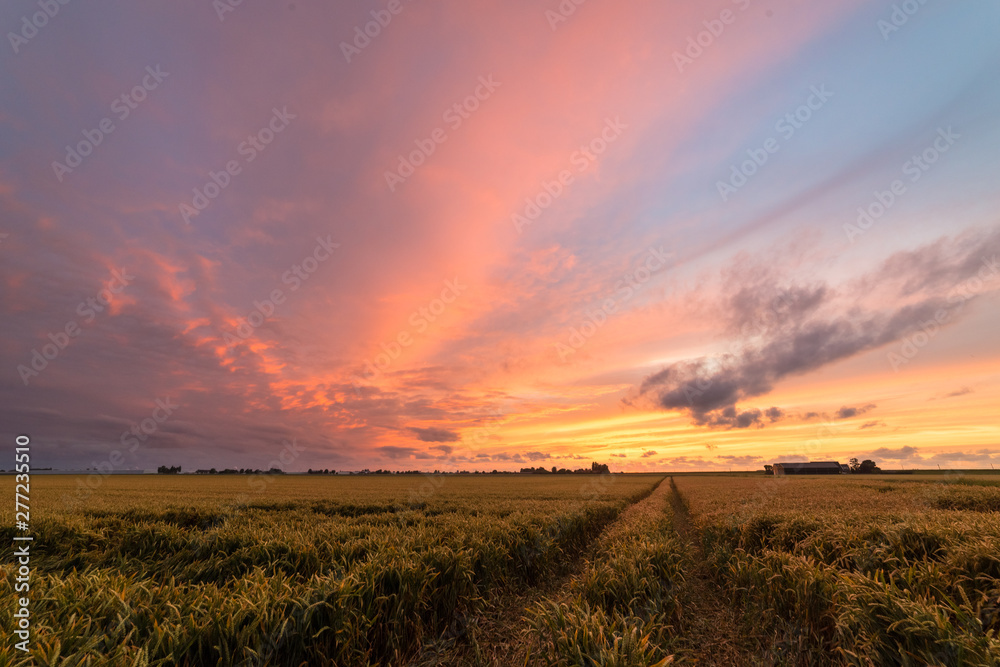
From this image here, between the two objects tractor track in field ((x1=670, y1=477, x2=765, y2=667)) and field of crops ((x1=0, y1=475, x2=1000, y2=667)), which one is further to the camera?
tractor track in field ((x1=670, y1=477, x2=765, y2=667))

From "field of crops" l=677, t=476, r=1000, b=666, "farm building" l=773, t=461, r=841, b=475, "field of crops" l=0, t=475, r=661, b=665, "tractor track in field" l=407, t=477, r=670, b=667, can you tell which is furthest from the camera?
"farm building" l=773, t=461, r=841, b=475

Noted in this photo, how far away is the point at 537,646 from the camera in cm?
594

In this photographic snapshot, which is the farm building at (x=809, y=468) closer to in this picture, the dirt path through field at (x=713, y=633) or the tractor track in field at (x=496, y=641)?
the dirt path through field at (x=713, y=633)

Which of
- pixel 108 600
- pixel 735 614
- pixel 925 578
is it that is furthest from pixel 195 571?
pixel 925 578

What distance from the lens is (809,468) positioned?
14375 centimetres

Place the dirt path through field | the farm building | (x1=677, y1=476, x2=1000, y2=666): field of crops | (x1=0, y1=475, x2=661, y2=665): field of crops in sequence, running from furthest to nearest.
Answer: the farm building → the dirt path through field → (x1=677, y1=476, x2=1000, y2=666): field of crops → (x1=0, y1=475, x2=661, y2=665): field of crops

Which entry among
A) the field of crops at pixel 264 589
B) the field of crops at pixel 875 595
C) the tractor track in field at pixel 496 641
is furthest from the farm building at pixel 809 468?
the field of crops at pixel 264 589

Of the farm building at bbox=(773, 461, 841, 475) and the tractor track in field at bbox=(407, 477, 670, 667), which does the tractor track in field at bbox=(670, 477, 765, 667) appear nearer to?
the tractor track in field at bbox=(407, 477, 670, 667)

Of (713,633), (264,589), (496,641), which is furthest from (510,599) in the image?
(264,589)

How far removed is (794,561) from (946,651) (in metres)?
3.42

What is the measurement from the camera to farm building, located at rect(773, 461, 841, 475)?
14238 centimetres

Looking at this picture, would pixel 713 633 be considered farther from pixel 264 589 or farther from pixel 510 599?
pixel 264 589

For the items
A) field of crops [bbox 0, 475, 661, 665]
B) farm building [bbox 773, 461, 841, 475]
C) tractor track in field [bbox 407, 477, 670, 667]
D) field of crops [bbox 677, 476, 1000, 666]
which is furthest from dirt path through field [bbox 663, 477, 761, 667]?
farm building [bbox 773, 461, 841, 475]

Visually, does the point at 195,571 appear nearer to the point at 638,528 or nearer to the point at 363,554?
the point at 363,554
